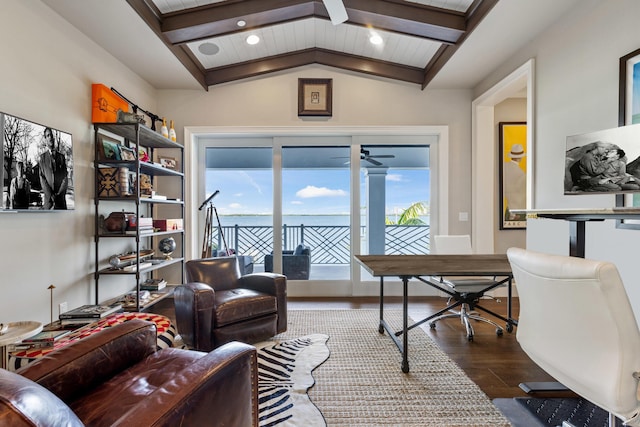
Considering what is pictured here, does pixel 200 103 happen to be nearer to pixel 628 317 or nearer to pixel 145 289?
pixel 145 289

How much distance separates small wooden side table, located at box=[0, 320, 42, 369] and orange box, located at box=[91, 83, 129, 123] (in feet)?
6.01

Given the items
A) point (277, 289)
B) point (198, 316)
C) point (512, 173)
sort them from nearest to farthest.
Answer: point (198, 316), point (277, 289), point (512, 173)

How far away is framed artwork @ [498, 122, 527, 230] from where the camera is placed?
13.3 feet

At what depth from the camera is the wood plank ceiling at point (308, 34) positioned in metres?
2.73

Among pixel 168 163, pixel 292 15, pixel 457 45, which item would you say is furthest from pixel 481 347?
pixel 168 163

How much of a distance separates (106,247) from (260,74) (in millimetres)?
2624

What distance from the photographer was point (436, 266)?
7.80 feet

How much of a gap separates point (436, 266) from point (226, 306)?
5.41 ft

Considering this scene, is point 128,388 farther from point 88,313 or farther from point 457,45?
point 457,45

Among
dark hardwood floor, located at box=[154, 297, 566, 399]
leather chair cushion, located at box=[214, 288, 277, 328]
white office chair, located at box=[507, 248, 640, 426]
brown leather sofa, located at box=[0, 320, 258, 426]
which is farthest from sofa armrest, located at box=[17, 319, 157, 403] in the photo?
dark hardwood floor, located at box=[154, 297, 566, 399]

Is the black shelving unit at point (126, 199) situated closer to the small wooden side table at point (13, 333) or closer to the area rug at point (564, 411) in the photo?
the small wooden side table at point (13, 333)

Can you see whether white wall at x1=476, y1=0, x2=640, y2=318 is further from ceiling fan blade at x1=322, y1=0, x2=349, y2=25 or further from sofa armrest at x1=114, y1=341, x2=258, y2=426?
sofa armrest at x1=114, y1=341, x2=258, y2=426

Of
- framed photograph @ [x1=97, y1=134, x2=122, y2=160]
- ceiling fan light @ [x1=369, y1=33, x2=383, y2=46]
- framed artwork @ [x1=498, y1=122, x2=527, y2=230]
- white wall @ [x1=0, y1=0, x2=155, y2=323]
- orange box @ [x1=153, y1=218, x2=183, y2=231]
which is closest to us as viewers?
white wall @ [x1=0, y1=0, x2=155, y2=323]

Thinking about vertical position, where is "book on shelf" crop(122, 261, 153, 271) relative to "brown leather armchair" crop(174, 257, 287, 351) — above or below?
above
